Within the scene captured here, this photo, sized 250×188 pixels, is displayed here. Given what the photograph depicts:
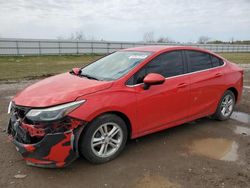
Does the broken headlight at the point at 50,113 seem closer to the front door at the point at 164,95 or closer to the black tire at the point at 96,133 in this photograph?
the black tire at the point at 96,133

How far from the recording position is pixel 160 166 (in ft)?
12.4

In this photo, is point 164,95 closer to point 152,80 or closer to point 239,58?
point 152,80

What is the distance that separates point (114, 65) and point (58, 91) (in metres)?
1.24

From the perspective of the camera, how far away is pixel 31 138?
3330mm

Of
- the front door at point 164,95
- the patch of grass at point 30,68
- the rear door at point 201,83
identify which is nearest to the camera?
the front door at point 164,95

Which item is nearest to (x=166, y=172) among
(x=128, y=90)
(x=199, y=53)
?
(x=128, y=90)

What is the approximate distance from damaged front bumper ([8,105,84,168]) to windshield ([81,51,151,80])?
1118 millimetres

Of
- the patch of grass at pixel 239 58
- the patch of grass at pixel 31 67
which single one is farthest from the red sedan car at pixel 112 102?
the patch of grass at pixel 239 58

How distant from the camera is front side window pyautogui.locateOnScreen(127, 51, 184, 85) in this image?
410cm

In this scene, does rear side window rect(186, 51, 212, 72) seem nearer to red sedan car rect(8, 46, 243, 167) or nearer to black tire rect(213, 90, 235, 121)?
red sedan car rect(8, 46, 243, 167)

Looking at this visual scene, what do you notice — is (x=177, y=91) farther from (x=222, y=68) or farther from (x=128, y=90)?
(x=222, y=68)

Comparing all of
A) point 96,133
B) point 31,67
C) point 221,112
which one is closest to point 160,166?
point 96,133

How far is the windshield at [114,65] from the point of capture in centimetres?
421

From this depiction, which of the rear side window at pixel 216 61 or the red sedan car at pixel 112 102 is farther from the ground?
the rear side window at pixel 216 61
